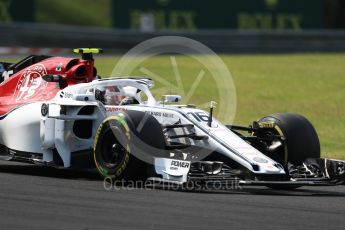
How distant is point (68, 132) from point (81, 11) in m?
35.4

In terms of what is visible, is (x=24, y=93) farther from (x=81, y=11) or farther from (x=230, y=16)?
(x=81, y=11)

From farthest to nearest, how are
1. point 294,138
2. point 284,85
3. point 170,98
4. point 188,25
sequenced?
1. point 188,25
2. point 284,85
3. point 170,98
4. point 294,138

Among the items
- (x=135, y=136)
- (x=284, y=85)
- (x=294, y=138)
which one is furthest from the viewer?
(x=284, y=85)

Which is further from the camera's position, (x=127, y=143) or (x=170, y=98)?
(x=170, y=98)

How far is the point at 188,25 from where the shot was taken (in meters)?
39.7

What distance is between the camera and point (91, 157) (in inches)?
431

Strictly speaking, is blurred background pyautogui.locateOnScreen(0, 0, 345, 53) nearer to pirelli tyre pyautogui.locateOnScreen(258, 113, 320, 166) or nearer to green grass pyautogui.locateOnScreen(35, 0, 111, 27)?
green grass pyautogui.locateOnScreen(35, 0, 111, 27)

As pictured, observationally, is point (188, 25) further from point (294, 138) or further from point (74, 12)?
point (294, 138)

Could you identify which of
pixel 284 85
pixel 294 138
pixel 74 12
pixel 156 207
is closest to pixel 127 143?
pixel 156 207

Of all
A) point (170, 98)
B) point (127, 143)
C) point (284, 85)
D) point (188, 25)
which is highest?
point (188, 25)

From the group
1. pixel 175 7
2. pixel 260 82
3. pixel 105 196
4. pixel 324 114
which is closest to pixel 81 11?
pixel 175 7

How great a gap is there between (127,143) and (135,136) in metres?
0.13

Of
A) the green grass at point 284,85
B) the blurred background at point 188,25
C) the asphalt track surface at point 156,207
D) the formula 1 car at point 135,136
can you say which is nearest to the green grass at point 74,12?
the blurred background at point 188,25

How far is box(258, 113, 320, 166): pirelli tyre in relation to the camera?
10.8m
